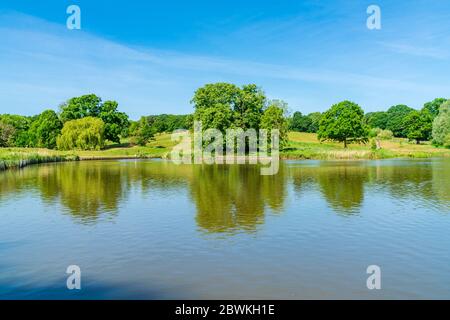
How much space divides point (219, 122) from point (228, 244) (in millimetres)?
68899

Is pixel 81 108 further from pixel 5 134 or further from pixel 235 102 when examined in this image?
pixel 235 102

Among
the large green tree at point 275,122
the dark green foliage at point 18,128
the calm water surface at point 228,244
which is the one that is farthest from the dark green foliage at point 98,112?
the calm water surface at point 228,244

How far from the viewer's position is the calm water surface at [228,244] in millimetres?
11453

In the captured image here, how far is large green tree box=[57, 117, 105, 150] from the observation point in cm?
9406

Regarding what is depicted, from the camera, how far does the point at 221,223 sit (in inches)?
769

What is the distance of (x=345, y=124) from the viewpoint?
312ft

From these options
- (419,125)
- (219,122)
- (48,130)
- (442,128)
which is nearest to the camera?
(219,122)

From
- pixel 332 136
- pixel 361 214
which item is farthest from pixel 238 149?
pixel 361 214

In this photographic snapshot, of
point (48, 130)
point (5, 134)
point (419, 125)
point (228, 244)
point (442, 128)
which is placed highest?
point (419, 125)

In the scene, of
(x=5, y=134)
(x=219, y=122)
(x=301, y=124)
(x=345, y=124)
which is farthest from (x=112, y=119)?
(x=301, y=124)

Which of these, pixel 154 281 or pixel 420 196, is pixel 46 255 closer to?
pixel 154 281

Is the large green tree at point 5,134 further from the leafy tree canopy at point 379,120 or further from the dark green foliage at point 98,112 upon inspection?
the leafy tree canopy at point 379,120
